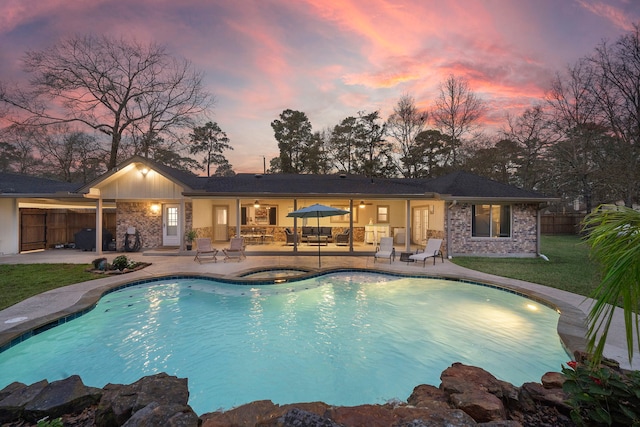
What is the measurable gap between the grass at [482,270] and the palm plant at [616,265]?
626cm

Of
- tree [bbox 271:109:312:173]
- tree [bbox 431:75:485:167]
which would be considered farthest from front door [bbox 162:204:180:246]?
tree [bbox 431:75:485:167]

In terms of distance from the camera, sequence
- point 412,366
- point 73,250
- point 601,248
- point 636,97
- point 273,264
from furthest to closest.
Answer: point 636,97
point 73,250
point 273,264
point 412,366
point 601,248

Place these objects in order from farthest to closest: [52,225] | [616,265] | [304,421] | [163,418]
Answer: [52,225] → [163,418] → [304,421] → [616,265]

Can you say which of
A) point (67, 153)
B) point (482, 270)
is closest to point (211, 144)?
point (67, 153)

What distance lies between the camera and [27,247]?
14.7 metres

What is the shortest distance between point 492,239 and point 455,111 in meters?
18.8

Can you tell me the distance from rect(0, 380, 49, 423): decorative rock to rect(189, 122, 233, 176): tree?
35.8m

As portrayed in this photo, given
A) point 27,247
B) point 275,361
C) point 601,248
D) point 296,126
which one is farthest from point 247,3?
point 296,126

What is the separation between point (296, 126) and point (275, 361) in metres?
31.4

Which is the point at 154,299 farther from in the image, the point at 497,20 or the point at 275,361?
the point at 497,20

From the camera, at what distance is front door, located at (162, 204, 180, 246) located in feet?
50.7

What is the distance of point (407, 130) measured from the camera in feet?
101

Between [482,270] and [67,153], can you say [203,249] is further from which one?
[67,153]

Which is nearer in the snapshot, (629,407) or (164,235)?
(629,407)
